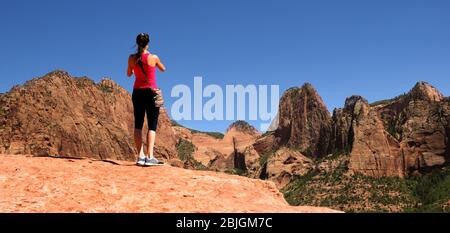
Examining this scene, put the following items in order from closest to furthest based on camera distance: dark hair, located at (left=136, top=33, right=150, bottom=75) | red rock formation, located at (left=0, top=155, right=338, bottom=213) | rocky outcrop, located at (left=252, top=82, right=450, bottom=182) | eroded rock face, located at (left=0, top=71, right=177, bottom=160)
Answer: red rock formation, located at (left=0, top=155, right=338, bottom=213) < dark hair, located at (left=136, top=33, right=150, bottom=75) < eroded rock face, located at (left=0, top=71, right=177, bottom=160) < rocky outcrop, located at (left=252, top=82, right=450, bottom=182)

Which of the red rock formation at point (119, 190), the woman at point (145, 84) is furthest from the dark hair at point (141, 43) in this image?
the red rock formation at point (119, 190)

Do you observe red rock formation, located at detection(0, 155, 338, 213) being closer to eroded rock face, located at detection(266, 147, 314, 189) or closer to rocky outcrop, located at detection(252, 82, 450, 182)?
rocky outcrop, located at detection(252, 82, 450, 182)

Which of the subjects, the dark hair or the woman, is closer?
the dark hair

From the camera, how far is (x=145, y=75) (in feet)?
36.9

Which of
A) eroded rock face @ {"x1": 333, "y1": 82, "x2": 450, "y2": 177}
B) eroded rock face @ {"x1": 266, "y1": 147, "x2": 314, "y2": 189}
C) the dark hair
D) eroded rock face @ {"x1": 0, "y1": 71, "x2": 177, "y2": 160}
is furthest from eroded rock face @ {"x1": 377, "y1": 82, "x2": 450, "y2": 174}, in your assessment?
the dark hair

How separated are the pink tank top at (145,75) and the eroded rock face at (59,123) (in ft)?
194

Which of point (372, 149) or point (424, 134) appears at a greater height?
point (424, 134)

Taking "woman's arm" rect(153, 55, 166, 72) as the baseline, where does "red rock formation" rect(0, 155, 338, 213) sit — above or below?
below

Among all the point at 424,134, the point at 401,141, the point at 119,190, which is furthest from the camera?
the point at 401,141

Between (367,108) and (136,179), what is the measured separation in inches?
6199

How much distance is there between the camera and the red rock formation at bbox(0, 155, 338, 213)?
853cm

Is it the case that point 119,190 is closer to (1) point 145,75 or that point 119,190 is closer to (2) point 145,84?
(2) point 145,84

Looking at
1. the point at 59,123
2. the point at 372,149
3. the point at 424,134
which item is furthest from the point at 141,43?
the point at 424,134

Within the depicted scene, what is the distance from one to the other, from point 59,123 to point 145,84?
3015 inches
